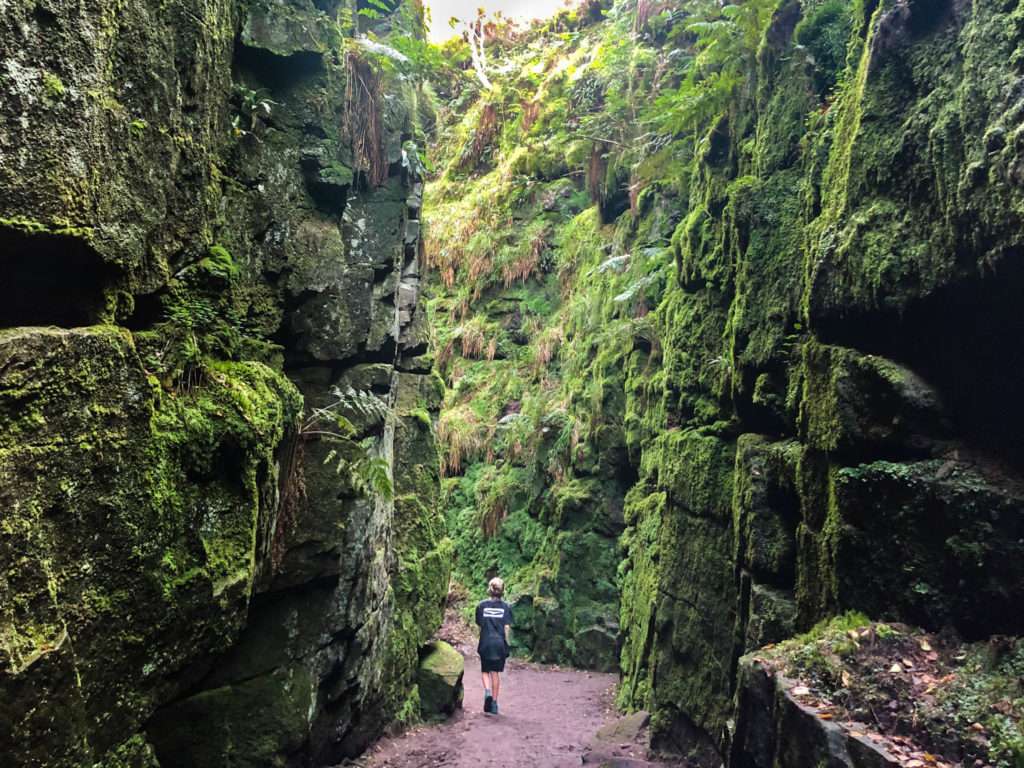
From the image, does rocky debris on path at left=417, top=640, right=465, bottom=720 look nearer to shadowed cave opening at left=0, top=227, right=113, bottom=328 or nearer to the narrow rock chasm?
the narrow rock chasm

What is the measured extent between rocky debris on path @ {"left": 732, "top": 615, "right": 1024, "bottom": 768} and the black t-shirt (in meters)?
5.36

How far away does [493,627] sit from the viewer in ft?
33.0

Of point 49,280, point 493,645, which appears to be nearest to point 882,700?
point 49,280

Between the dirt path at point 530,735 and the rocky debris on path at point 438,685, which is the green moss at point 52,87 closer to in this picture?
the dirt path at point 530,735

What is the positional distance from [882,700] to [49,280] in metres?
5.00

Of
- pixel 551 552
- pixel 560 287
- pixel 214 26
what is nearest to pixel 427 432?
pixel 551 552

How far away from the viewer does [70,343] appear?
2.96m

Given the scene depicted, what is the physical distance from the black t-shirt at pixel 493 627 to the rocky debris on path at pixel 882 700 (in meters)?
5.36

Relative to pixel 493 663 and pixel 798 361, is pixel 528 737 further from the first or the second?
pixel 798 361

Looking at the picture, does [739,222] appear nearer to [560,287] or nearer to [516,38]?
[560,287]

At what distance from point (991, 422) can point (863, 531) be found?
3.65 feet

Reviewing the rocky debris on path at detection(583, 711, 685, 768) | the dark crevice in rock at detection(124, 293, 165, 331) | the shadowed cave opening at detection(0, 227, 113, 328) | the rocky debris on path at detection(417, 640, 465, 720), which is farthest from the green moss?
the rocky debris on path at detection(417, 640, 465, 720)

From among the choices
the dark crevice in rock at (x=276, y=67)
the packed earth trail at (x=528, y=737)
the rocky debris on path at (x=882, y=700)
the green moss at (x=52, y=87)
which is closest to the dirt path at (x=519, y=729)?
the packed earth trail at (x=528, y=737)

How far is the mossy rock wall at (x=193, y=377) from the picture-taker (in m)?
2.81
